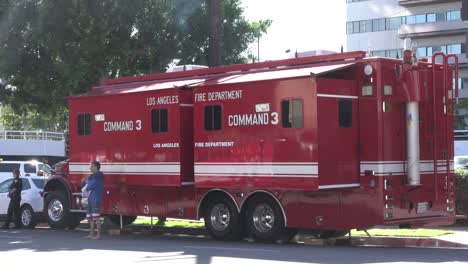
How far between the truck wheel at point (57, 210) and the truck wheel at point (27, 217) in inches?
37.6

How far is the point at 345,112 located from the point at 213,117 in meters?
2.86

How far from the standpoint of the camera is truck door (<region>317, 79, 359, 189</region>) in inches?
535

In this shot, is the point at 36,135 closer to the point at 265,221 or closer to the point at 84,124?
the point at 84,124

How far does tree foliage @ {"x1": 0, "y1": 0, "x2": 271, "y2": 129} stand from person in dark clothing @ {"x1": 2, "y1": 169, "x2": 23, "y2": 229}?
4.49 m

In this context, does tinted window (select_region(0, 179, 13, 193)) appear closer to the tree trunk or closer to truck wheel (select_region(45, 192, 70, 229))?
truck wheel (select_region(45, 192, 70, 229))

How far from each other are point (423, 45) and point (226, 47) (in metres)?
48.0

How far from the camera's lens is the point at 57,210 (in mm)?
19125

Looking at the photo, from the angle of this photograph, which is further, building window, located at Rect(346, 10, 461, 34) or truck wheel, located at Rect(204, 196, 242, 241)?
building window, located at Rect(346, 10, 461, 34)

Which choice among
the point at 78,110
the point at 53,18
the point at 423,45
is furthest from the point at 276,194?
the point at 423,45

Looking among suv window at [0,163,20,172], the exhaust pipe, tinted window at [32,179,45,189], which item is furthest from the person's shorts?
suv window at [0,163,20,172]

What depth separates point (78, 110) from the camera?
60.2 feet

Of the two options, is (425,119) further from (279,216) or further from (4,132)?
(4,132)

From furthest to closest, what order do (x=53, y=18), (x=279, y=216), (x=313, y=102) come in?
(x=53, y=18)
(x=279, y=216)
(x=313, y=102)

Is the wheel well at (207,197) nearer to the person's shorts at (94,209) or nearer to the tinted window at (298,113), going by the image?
the person's shorts at (94,209)
